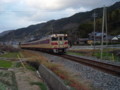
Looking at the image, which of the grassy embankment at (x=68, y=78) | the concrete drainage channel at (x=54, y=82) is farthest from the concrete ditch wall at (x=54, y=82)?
the grassy embankment at (x=68, y=78)

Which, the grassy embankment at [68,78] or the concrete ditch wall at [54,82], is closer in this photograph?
the concrete ditch wall at [54,82]

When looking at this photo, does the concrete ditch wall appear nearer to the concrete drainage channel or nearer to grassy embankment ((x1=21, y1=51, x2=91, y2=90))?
the concrete drainage channel

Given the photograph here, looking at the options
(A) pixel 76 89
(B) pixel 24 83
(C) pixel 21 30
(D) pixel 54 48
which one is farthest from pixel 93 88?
(C) pixel 21 30

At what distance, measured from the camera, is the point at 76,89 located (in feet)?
32.2

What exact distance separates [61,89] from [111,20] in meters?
133

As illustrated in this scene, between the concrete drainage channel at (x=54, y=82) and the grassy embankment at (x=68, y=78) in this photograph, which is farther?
the grassy embankment at (x=68, y=78)

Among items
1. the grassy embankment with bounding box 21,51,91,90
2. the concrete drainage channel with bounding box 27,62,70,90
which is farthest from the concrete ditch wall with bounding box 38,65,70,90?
the grassy embankment with bounding box 21,51,91,90

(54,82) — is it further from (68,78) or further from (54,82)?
(68,78)

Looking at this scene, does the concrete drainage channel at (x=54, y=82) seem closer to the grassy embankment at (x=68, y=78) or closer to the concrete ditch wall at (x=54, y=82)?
the concrete ditch wall at (x=54, y=82)

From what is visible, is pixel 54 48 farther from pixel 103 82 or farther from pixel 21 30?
pixel 21 30

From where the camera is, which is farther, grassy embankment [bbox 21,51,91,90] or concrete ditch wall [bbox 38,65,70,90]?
Answer: grassy embankment [bbox 21,51,91,90]

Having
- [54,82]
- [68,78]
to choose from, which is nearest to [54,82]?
[54,82]

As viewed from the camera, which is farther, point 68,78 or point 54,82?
point 68,78

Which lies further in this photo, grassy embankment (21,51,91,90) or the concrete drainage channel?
grassy embankment (21,51,91,90)
